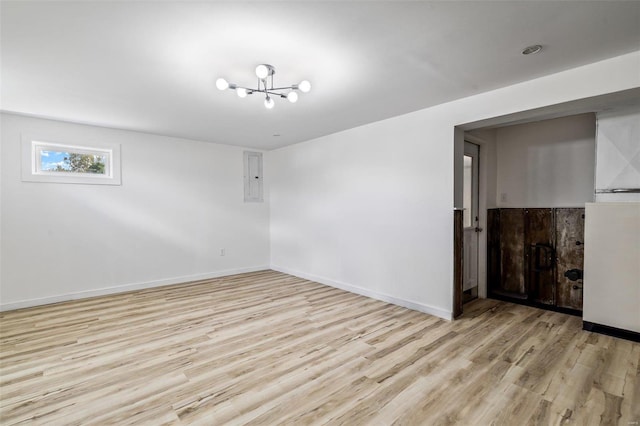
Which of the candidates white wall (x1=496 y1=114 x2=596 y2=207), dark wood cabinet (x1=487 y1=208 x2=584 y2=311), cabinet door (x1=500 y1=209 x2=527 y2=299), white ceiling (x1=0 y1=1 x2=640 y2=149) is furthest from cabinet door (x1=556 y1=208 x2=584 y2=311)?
white ceiling (x1=0 y1=1 x2=640 y2=149)

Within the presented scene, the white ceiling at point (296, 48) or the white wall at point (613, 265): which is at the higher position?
the white ceiling at point (296, 48)

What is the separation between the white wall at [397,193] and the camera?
2.77 m

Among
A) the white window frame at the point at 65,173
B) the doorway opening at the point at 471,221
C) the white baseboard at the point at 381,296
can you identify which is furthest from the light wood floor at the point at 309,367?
the white window frame at the point at 65,173

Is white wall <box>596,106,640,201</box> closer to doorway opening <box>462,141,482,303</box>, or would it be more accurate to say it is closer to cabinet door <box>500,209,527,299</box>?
cabinet door <box>500,209,527,299</box>

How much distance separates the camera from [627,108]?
2.91m

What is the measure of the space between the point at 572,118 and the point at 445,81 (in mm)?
2268

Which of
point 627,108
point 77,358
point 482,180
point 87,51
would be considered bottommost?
point 77,358

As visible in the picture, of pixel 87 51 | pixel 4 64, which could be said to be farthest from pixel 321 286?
pixel 4 64

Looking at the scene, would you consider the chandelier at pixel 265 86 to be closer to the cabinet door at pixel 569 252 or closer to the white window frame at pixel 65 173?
the white window frame at pixel 65 173

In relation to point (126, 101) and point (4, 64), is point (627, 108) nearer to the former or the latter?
point (126, 101)

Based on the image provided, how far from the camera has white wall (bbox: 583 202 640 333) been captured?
9.16 ft

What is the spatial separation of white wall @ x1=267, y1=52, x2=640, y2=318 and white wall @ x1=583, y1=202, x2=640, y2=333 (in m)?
1.29

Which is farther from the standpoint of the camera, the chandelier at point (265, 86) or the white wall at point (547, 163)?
the white wall at point (547, 163)

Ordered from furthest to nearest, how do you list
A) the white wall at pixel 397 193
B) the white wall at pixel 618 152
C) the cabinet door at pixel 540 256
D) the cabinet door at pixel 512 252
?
1. the cabinet door at pixel 512 252
2. the cabinet door at pixel 540 256
3. the white wall at pixel 618 152
4. the white wall at pixel 397 193
